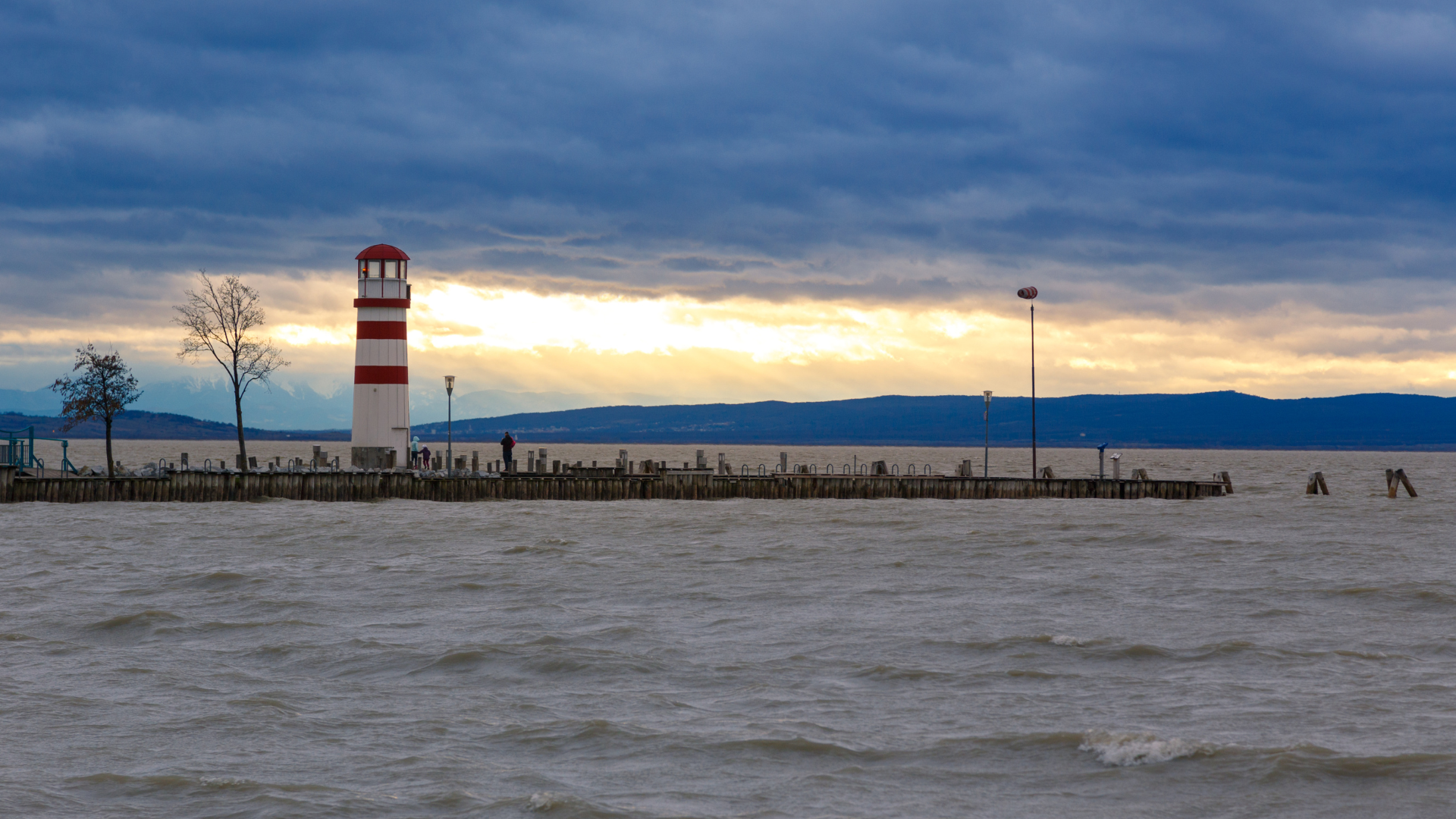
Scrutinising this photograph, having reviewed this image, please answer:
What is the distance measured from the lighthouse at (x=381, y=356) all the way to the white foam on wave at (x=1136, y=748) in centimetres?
3844

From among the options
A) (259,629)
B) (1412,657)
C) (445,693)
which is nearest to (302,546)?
(259,629)

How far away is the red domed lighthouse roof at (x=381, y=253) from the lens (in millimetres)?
46938

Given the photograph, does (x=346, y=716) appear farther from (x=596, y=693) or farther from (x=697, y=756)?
(x=697, y=756)

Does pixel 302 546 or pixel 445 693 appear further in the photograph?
pixel 302 546

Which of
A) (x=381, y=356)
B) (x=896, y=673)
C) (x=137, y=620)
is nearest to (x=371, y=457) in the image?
(x=381, y=356)

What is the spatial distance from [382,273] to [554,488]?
34.2 ft

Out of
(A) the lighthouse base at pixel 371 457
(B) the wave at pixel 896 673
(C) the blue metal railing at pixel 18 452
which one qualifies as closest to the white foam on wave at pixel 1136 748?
(B) the wave at pixel 896 673

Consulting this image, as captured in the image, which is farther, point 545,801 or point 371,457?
point 371,457

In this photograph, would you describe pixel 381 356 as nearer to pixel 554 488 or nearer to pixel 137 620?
pixel 554 488

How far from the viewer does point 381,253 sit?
47.0m

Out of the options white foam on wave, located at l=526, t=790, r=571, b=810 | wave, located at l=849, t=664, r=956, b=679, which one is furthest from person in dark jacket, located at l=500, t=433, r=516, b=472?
white foam on wave, located at l=526, t=790, r=571, b=810

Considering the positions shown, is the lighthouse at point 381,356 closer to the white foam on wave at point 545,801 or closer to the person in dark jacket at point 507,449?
the person in dark jacket at point 507,449

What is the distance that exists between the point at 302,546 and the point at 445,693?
18519 millimetres

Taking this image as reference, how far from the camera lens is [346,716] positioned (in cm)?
1227
